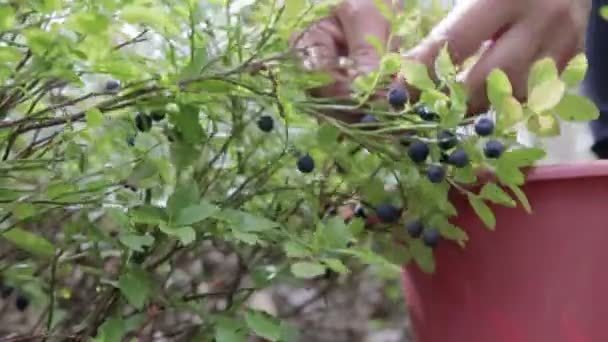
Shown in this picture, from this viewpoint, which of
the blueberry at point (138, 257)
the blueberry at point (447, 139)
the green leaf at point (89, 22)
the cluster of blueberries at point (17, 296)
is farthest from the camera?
the cluster of blueberries at point (17, 296)

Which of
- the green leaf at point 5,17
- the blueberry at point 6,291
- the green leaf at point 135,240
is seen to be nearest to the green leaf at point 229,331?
the green leaf at point 135,240

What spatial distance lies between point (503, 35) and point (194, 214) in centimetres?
37

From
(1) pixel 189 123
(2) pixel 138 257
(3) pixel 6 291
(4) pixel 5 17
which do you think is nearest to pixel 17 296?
(3) pixel 6 291

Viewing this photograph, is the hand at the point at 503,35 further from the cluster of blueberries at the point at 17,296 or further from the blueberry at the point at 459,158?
the cluster of blueberries at the point at 17,296

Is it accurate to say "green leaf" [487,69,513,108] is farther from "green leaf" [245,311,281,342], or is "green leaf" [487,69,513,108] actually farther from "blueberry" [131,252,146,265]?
"blueberry" [131,252,146,265]

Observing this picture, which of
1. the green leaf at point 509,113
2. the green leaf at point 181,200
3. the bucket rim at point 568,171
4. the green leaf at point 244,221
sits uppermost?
the green leaf at point 509,113

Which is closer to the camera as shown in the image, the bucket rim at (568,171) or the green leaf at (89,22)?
the green leaf at (89,22)

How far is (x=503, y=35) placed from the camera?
3.23ft

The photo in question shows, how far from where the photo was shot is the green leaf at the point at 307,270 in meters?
0.80

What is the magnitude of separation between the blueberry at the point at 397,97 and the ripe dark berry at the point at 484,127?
2.9 inches

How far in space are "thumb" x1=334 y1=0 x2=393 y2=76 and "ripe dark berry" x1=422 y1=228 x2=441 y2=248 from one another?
0.57ft

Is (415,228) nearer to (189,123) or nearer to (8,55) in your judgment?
(189,123)

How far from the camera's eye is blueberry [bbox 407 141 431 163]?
2.86 feet

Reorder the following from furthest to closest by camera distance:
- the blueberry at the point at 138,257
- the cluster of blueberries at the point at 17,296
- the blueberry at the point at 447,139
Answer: the cluster of blueberries at the point at 17,296 → the blueberry at the point at 138,257 → the blueberry at the point at 447,139
